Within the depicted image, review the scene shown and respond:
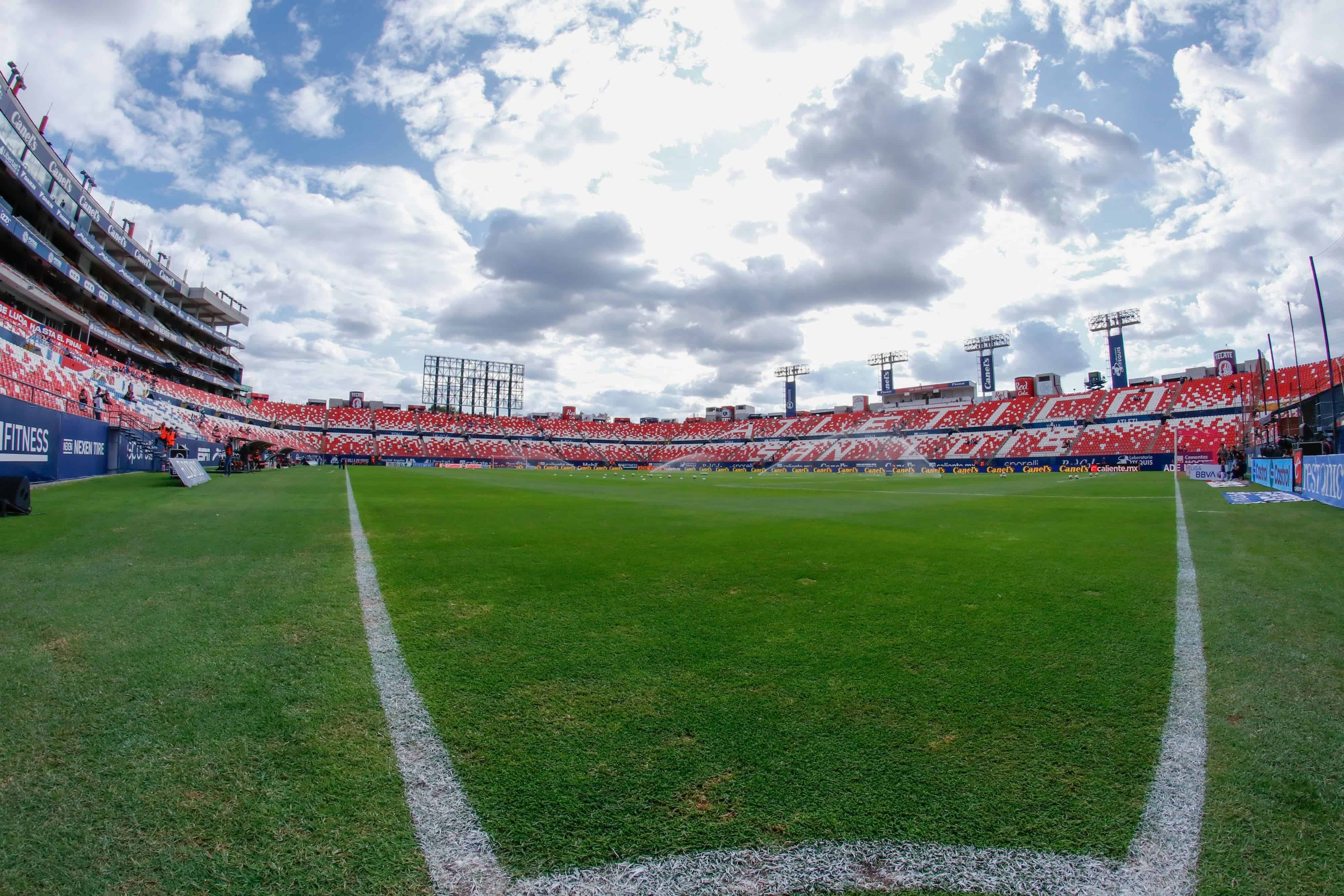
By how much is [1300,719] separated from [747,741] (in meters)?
1.98

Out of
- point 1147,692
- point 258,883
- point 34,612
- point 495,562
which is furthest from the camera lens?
point 495,562

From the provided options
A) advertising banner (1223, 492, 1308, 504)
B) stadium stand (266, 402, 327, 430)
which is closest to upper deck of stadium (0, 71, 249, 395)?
stadium stand (266, 402, 327, 430)

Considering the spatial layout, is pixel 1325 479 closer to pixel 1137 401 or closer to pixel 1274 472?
pixel 1274 472

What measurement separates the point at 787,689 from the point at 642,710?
0.60 meters

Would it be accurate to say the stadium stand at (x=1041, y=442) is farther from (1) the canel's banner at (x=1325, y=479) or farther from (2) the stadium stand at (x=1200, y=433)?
(1) the canel's banner at (x=1325, y=479)

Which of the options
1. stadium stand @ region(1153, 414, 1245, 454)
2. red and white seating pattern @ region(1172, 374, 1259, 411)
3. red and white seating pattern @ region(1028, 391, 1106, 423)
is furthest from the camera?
red and white seating pattern @ region(1028, 391, 1106, 423)

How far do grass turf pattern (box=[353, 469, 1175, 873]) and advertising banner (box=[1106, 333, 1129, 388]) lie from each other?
6311cm

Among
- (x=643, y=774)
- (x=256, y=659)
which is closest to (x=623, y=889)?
(x=643, y=774)

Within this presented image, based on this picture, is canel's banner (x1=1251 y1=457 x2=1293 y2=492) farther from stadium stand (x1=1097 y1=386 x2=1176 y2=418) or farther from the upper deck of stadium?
the upper deck of stadium

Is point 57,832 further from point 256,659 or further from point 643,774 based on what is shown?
point 643,774

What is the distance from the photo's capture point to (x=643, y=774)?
67.4 inches

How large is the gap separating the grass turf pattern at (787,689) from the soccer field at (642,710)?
1 cm

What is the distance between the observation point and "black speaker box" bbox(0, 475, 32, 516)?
7.71 metres

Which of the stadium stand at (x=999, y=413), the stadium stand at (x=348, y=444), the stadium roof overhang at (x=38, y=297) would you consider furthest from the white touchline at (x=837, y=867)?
the stadium stand at (x=348, y=444)
